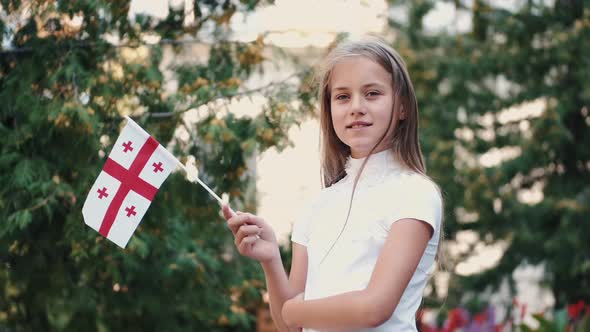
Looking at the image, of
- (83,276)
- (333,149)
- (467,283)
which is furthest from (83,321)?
(467,283)

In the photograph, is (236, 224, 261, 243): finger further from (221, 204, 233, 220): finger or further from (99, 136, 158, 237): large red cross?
(99, 136, 158, 237): large red cross

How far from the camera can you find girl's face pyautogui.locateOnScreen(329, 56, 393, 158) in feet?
6.72

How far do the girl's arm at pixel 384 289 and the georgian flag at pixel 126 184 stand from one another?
0.71 m

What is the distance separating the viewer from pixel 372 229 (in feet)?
6.44

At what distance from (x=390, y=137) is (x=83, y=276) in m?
2.88

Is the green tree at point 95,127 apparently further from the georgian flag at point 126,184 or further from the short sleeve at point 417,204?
the short sleeve at point 417,204

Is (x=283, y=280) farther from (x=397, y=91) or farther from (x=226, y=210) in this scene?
(x=397, y=91)

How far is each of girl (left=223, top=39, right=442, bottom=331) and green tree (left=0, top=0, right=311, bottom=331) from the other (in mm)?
1842

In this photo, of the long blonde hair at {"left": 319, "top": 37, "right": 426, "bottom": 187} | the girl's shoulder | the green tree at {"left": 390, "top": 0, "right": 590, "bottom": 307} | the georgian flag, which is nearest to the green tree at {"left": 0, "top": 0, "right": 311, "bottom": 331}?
the georgian flag

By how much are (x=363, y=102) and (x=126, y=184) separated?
75 cm

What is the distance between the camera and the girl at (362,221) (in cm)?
189

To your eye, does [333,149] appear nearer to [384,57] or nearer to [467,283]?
[384,57]

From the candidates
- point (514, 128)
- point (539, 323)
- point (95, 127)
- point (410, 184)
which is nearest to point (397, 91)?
point (410, 184)

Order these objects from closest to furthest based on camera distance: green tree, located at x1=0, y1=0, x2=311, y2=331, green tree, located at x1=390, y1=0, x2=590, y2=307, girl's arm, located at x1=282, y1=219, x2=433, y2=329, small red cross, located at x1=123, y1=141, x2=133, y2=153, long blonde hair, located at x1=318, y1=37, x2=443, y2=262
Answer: girl's arm, located at x1=282, y1=219, x2=433, y2=329 < long blonde hair, located at x1=318, y1=37, x2=443, y2=262 < small red cross, located at x1=123, y1=141, x2=133, y2=153 < green tree, located at x1=0, y1=0, x2=311, y2=331 < green tree, located at x1=390, y1=0, x2=590, y2=307
